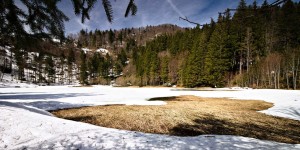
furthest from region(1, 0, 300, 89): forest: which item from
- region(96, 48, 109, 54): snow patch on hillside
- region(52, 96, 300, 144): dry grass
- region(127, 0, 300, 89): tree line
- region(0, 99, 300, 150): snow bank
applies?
region(96, 48, 109, 54): snow patch on hillside

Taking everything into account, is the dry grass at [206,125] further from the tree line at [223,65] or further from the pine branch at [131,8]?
the tree line at [223,65]

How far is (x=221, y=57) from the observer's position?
5219cm

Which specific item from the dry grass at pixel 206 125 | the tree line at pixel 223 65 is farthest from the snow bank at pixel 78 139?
the tree line at pixel 223 65

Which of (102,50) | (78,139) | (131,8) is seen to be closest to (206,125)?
(78,139)

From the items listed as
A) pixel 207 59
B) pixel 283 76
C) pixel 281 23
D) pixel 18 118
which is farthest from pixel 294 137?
pixel 207 59

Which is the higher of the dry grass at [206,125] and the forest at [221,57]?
the forest at [221,57]

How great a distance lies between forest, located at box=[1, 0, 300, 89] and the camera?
79.3 inches

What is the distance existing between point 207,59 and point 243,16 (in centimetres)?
5143

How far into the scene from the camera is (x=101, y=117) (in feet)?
32.1

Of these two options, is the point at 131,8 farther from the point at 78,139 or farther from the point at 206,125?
the point at 206,125

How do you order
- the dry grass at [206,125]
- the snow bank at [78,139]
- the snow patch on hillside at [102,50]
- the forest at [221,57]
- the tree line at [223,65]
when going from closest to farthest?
the forest at [221,57]
the snow bank at [78,139]
the dry grass at [206,125]
the tree line at [223,65]
the snow patch on hillside at [102,50]

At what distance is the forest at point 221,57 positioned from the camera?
6.61 feet

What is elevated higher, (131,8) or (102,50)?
(102,50)

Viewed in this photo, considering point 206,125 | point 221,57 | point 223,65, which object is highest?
point 221,57
